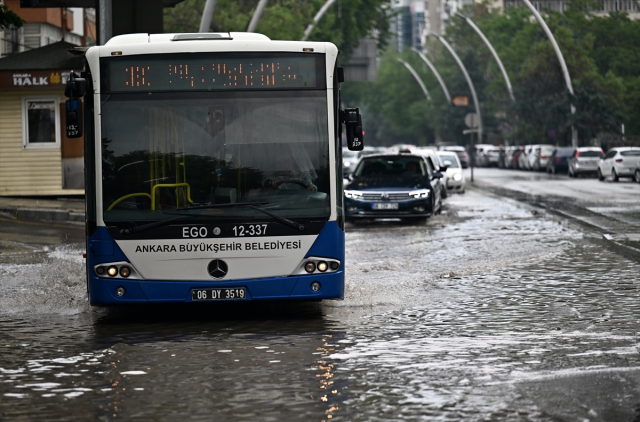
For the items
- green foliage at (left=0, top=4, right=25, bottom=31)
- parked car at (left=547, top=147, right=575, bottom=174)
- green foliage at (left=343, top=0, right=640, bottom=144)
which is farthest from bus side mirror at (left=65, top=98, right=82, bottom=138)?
green foliage at (left=343, top=0, right=640, bottom=144)

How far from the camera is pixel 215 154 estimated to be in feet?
34.8

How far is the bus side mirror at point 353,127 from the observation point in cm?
1091

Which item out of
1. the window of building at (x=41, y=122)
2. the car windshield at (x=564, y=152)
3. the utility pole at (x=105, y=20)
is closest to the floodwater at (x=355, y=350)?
the utility pole at (x=105, y=20)

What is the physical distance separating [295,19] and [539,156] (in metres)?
22.6

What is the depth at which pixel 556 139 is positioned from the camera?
8038 cm

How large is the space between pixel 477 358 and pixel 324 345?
1.24 metres

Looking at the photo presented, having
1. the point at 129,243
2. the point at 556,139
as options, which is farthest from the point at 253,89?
the point at 556,139

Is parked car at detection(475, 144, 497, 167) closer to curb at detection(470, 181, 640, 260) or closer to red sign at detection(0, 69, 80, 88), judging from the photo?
curb at detection(470, 181, 640, 260)

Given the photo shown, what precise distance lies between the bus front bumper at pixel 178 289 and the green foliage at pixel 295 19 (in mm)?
35951

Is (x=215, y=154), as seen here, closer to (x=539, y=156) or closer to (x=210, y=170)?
(x=210, y=170)

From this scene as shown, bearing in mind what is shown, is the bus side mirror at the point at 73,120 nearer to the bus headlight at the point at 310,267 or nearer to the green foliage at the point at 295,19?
the bus headlight at the point at 310,267

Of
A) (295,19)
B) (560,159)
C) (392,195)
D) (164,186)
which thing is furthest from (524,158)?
(164,186)

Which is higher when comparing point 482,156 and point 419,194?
point 482,156

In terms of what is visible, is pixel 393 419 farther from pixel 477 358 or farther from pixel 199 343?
pixel 199 343
